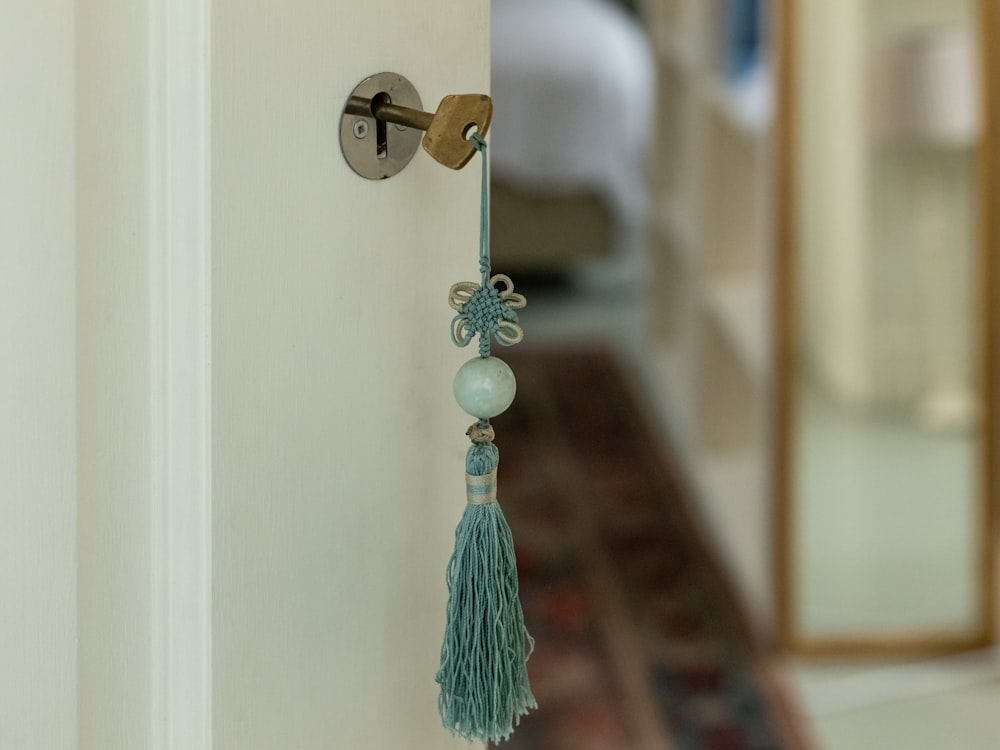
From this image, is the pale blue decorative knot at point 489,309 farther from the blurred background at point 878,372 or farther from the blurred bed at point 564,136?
the blurred bed at point 564,136

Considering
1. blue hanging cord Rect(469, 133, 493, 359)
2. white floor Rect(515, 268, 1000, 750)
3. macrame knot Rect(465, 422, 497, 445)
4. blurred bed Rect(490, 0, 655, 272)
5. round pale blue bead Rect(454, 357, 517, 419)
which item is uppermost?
blurred bed Rect(490, 0, 655, 272)

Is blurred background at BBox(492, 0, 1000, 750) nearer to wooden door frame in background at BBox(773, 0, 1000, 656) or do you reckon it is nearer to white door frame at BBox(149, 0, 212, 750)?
wooden door frame in background at BBox(773, 0, 1000, 656)

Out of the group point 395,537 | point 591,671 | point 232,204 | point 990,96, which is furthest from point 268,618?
point 990,96

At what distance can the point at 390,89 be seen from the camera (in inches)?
24.0

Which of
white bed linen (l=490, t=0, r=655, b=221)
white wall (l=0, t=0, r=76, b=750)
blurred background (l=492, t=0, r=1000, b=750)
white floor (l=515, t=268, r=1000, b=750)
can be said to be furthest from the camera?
Answer: white bed linen (l=490, t=0, r=655, b=221)

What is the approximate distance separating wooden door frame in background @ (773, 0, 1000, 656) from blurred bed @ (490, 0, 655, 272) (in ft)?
5.90

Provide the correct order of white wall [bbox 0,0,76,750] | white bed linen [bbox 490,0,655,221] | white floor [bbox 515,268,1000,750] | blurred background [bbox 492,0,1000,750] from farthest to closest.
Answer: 1. white bed linen [bbox 490,0,655,221]
2. blurred background [bbox 492,0,1000,750]
3. white floor [bbox 515,268,1000,750]
4. white wall [bbox 0,0,76,750]

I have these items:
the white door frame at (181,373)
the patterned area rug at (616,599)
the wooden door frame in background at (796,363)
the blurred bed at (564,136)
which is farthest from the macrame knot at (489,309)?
the blurred bed at (564,136)

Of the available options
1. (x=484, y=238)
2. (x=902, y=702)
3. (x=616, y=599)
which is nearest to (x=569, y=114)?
(x=616, y=599)

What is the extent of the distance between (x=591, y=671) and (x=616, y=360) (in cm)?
170

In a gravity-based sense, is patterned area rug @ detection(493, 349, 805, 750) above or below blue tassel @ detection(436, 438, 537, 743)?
below

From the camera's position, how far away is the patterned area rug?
1994 millimetres

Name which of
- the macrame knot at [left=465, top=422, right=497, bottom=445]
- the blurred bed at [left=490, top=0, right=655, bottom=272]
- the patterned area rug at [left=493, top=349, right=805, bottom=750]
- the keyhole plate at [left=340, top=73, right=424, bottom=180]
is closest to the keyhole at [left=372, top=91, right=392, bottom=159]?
the keyhole plate at [left=340, top=73, right=424, bottom=180]

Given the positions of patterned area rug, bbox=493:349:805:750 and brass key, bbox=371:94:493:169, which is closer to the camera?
brass key, bbox=371:94:493:169
